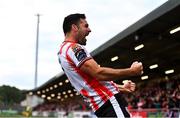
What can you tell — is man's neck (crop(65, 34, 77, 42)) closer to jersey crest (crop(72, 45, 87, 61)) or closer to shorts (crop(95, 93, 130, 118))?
jersey crest (crop(72, 45, 87, 61))

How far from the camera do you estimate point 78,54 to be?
4.59m

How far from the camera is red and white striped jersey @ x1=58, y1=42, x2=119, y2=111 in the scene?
462 centimetres

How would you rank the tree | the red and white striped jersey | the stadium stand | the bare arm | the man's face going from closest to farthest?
the bare arm, the red and white striped jersey, the man's face, the stadium stand, the tree

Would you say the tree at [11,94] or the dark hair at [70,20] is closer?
the dark hair at [70,20]

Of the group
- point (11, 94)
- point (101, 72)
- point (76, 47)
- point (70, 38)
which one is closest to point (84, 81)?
point (101, 72)

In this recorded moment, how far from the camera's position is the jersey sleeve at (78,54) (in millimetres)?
4567

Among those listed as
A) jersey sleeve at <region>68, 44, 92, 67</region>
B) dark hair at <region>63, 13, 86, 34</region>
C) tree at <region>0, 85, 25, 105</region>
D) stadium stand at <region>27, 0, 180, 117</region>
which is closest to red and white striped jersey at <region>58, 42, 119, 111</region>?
jersey sleeve at <region>68, 44, 92, 67</region>

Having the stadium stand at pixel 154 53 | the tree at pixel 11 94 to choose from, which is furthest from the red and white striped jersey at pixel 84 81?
the tree at pixel 11 94

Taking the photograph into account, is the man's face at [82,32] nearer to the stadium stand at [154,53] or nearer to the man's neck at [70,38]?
the man's neck at [70,38]

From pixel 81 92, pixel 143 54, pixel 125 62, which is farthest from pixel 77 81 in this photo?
pixel 125 62

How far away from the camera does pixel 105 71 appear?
4.54 m

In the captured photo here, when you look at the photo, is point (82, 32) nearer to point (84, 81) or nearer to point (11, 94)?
point (84, 81)

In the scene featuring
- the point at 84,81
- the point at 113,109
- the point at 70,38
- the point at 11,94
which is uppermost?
the point at 11,94

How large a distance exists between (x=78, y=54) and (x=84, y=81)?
0.27 meters
